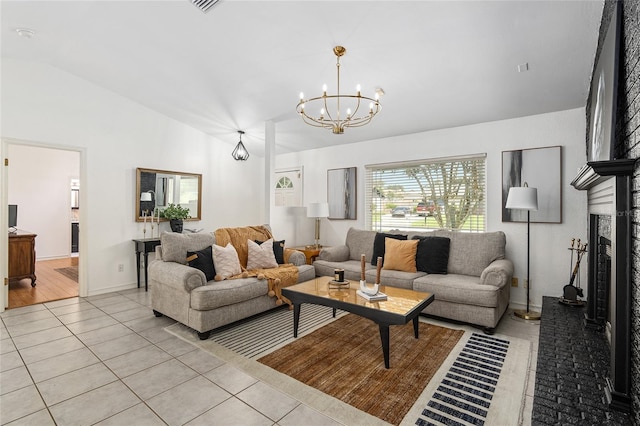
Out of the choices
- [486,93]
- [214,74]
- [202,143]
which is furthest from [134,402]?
[202,143]

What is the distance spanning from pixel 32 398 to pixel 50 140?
3260 millimetres

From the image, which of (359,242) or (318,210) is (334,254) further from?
(318,210)

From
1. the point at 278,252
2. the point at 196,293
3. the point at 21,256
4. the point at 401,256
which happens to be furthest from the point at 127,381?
the point at 21,256

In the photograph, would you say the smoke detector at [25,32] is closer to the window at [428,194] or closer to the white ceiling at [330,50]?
the white ceiling at [330,50]

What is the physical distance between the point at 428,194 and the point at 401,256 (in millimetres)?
1137

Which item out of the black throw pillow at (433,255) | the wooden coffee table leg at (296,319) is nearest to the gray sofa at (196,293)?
the wooden coffee table leg at (296,319)

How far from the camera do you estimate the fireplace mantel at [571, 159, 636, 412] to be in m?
1.52

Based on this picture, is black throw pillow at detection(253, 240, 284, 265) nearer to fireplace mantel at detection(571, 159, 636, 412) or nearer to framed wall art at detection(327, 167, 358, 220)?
framed wall art at detection(327, 167, 358, 220)

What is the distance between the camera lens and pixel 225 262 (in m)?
3.49

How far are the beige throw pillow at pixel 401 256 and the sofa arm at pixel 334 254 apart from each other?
758 millimetres

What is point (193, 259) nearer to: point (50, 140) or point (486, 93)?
point (50, 140)

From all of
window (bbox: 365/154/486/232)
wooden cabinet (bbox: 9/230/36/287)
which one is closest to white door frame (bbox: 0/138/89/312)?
wooden cabinet (bbox: 9/230/36/287)

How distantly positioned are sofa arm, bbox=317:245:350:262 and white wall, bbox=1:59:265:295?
2.32 m

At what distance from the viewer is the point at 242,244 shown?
397cm
